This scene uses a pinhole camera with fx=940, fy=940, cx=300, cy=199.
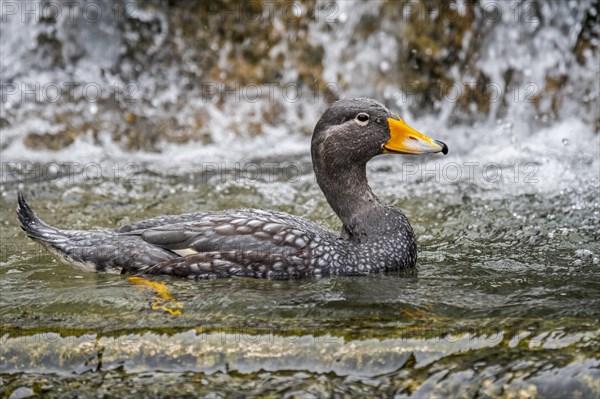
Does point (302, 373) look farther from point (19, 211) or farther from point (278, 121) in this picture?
point (278, 121)

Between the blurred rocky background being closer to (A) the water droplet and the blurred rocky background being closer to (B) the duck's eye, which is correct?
(A) the water droplet

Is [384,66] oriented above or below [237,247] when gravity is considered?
above

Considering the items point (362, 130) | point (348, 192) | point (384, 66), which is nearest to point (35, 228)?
point (348, 192)

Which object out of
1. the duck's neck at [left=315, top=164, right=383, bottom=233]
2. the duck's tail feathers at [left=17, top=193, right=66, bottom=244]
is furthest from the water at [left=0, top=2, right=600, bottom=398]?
the duck's neck at [left=315, top=164, right=383, bottom=233]

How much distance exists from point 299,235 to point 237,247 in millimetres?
434

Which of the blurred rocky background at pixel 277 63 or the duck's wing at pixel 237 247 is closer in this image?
the duck's wing at pixel 237 247

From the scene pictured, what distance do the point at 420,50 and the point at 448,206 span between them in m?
3.56

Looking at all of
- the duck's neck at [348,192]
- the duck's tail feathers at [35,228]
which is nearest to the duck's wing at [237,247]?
the duck's neck at [348,192]

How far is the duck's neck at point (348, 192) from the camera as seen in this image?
682cm

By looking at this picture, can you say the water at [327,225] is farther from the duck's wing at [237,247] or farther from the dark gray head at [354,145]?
the dark gray head at [354,145]

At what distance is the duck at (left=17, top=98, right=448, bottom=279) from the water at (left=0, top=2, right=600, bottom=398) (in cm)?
15

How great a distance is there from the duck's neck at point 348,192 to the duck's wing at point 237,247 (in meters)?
0.33

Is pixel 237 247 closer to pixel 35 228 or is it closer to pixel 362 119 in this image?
pixel 362 119

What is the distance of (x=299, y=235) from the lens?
6.46 metres
